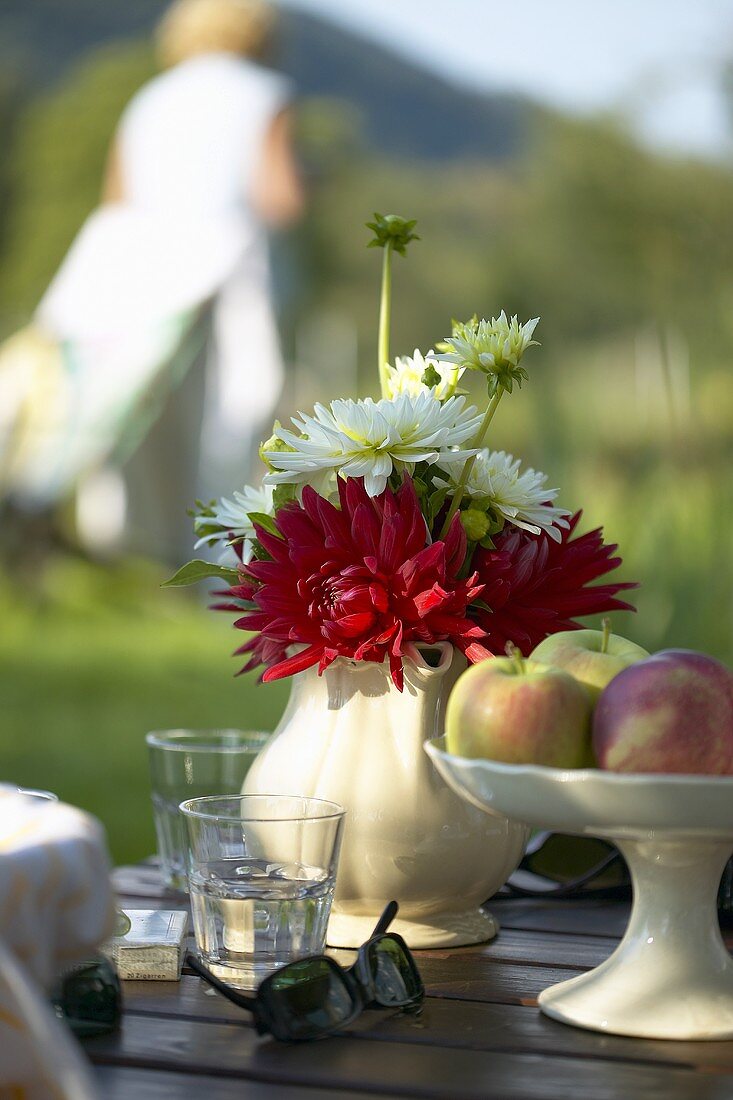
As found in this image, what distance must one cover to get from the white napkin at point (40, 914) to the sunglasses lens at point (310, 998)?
0.11m

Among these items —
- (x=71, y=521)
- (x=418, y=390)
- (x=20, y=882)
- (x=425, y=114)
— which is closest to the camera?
(x=20, y=882)

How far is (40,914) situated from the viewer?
1.85 ft

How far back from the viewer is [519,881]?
→ 105cm

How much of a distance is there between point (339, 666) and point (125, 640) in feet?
11.9

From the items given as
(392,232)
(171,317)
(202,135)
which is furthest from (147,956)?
(202,135)

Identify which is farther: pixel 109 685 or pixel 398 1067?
pixel 109 685

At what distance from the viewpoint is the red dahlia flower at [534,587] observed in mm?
822

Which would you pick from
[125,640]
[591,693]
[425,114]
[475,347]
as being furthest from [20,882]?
[425,114]

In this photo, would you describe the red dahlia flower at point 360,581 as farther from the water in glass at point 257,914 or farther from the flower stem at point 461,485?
the water in glass at point 257,914

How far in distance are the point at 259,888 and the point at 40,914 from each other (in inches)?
7.3

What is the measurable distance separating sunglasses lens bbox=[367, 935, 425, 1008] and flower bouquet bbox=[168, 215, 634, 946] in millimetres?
101

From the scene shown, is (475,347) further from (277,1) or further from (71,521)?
(277,1)

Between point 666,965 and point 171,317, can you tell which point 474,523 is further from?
point 171,317

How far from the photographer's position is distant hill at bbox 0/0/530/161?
4820 millimetres
